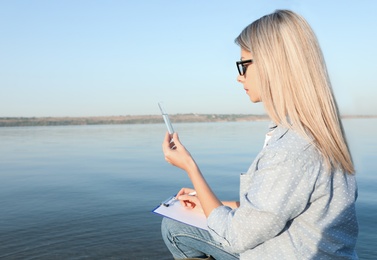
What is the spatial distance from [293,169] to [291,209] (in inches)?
6.2

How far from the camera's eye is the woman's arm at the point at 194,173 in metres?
1.88

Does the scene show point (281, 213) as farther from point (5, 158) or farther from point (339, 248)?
point (5, 158)

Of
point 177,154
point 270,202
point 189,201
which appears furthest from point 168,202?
point 270,202

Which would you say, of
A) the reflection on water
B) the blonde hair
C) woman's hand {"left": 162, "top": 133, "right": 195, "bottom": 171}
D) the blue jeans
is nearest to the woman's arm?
woman's hand {"left": 162, "top": 133, "right": 195, "bottom": 171}

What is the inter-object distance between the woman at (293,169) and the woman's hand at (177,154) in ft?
0.79

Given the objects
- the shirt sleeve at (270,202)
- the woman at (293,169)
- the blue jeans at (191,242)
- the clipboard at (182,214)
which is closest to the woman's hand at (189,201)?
the clipboard at (182,214)

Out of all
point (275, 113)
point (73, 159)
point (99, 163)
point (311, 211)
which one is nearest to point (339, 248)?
point (311, 211)

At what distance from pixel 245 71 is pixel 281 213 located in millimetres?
734

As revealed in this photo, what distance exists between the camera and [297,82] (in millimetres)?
1708

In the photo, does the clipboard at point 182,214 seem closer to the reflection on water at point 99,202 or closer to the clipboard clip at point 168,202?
the clipboard clip at point 168,202

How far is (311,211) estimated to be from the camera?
1.63 m

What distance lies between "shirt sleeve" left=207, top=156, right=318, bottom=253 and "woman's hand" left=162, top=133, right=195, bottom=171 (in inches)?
14.8

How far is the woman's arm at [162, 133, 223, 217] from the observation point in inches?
74.2

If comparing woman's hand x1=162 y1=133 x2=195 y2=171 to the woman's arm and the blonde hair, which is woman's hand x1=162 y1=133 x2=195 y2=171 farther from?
the blonde hair
